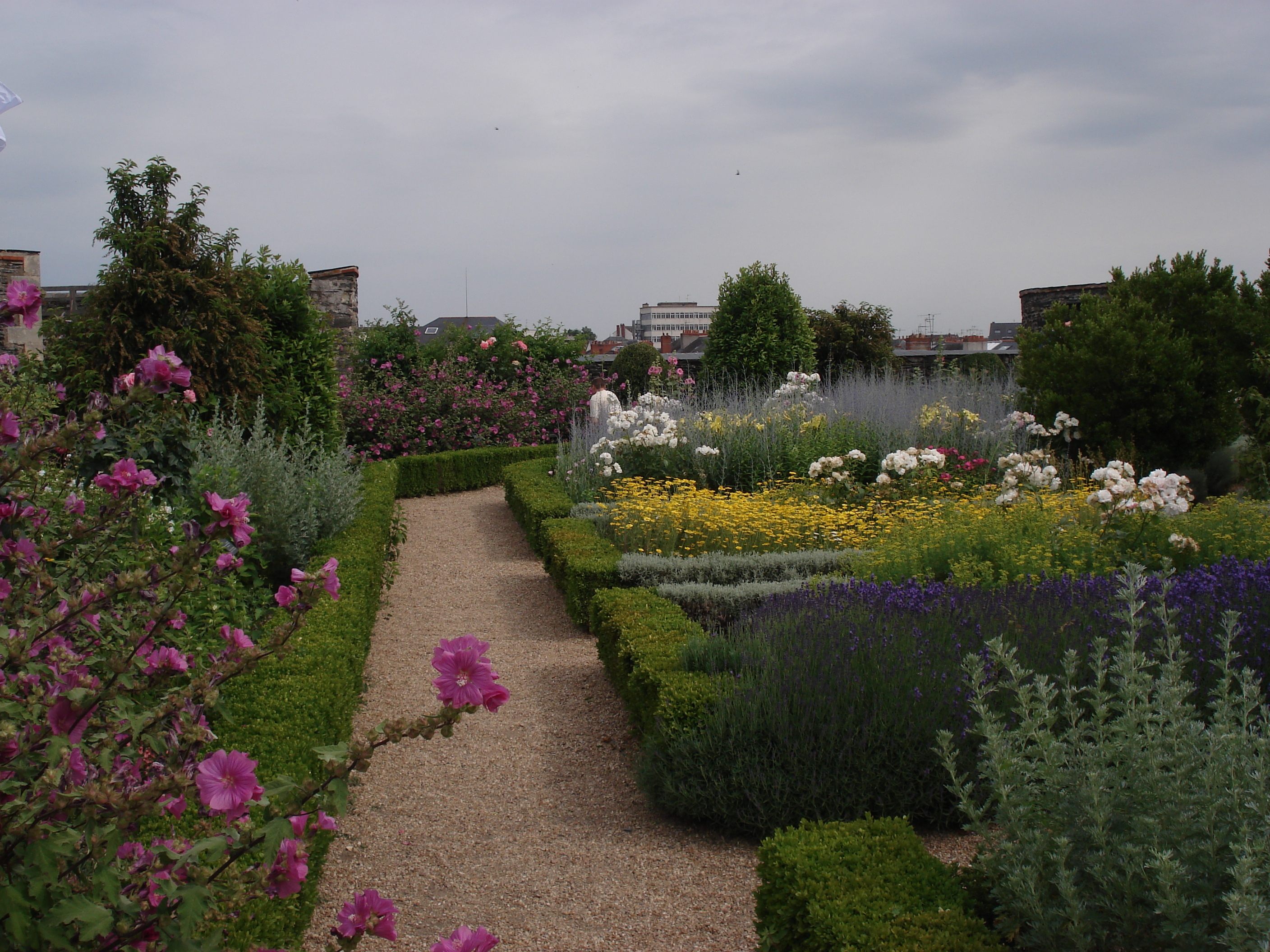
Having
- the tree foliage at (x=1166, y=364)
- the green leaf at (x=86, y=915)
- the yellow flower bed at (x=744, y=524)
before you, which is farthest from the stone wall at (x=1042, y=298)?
the green leaf at (x=86, y=915)

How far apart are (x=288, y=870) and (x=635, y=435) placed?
7605 millimetres

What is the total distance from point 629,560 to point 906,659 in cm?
244

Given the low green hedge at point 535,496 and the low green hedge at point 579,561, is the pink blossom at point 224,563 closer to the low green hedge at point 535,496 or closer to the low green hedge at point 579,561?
the low green hedge at point 579,561

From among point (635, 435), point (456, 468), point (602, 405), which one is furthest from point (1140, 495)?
point (456, 468)

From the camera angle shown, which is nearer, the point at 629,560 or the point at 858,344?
the point at 629,560

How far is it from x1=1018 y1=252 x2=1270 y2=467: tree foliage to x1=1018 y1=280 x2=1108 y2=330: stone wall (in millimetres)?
5855

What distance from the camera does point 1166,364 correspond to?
27.5ft

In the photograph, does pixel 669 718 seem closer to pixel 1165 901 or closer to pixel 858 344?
pixel 1165 901

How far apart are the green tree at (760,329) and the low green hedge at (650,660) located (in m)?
9.88

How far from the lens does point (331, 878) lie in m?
2.93

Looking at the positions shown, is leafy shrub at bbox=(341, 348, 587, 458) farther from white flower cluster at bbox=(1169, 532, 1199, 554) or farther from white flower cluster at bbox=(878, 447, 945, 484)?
white flower cluster at bbox=(1169, 532, 1199, 554)

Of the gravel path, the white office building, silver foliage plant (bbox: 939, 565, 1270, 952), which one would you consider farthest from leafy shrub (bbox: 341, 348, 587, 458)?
the white office building

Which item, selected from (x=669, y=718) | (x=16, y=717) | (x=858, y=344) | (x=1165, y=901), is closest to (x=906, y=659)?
(x=669, y=718)

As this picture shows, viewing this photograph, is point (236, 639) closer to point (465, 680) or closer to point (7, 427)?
point (465, 680)
